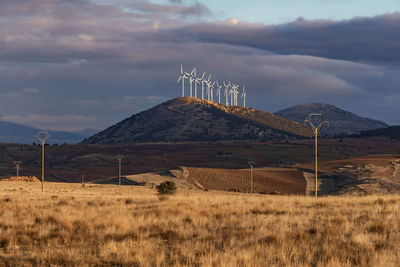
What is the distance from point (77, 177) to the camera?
154750 mm

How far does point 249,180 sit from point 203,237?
348ft

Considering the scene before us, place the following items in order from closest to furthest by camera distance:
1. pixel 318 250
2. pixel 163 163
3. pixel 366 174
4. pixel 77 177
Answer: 1. pixel 318 250
2. pixel 366 174
3. pixel 77 177
4. pixel 163 163

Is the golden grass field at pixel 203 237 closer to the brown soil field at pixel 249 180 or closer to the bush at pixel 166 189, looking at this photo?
the bush at pixel 166 189

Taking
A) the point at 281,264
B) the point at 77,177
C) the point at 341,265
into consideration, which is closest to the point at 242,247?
the point at 281,264

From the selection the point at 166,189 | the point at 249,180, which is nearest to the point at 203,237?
the point at 166,189

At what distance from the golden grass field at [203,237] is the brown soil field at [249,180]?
8300 centimetres

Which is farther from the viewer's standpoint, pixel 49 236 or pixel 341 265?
pixel 49 236

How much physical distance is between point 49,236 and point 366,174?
118 m

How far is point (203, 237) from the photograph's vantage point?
19.2m

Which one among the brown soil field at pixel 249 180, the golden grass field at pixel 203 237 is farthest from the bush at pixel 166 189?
the brown soil field at pixel 249 180

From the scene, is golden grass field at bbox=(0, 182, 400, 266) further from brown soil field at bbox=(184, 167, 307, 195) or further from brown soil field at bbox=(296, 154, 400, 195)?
brown soil field at bbox=(184, 167, 307, 195)

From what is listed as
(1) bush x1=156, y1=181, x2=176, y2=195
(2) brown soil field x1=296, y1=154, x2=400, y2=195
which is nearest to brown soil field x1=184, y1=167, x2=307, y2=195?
(2) brown soil field x1=296, y1=154, x2=400, y2=195

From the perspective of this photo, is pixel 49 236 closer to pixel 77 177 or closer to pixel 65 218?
pixel 65 218

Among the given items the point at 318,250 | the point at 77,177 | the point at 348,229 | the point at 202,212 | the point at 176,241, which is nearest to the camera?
the point at 318,250
